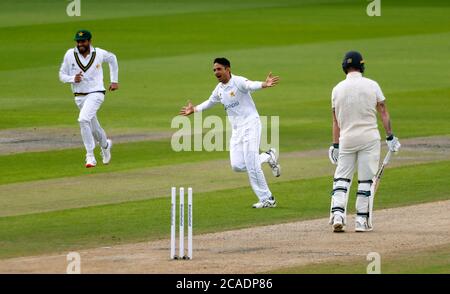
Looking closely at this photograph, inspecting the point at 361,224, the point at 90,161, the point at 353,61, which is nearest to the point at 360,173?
the point at 361,224

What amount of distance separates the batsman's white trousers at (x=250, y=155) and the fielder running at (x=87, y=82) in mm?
4546

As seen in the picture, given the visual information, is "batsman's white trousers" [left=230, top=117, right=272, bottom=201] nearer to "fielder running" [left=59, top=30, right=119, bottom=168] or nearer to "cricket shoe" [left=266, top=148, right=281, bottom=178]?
"cricket shoe" [left=266, top=148, right=281, bottom=178]

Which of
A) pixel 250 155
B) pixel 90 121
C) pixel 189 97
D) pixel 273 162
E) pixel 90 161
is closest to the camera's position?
pixel 250 155

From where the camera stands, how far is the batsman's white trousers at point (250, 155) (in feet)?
62.1

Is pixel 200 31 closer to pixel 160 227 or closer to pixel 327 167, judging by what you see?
pixel 327 167

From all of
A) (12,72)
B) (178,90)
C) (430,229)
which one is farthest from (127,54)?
(430,229)

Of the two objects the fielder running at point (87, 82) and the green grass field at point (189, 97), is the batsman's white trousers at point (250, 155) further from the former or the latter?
the fielder running at point (87, 82)

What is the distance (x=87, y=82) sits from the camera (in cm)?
2364

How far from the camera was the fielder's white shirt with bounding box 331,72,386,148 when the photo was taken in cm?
1692

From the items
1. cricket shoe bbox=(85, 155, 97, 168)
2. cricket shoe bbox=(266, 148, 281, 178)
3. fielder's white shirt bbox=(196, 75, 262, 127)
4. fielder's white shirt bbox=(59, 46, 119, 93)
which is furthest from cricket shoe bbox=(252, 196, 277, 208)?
fielder's white shirt bbox=(59, 46, 119, 93)

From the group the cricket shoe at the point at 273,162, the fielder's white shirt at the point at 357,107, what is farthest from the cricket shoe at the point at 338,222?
the cricket shoe at the point at 273,162

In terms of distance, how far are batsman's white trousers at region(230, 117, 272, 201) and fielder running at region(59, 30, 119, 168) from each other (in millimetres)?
4546

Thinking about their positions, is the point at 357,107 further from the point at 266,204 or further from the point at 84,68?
the point at 84,68

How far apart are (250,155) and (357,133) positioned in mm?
2460
